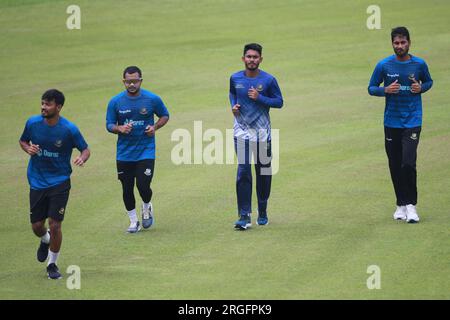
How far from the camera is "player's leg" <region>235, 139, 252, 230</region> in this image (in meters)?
15.3

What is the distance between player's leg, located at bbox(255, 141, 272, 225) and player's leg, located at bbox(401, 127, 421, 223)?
76.9 inches

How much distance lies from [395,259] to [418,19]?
20291 millimetres

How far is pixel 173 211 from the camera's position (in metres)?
16.8

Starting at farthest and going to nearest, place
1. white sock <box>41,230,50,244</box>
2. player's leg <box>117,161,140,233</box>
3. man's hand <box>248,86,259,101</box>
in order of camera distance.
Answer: player's leg <box>117,161,140,233</box> < man's hand <box>248,86,259,101</box> < white sock <box>41,230,50,244</box>

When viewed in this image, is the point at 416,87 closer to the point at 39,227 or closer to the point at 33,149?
the point at 33,149

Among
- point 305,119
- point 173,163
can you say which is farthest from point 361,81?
point 173,163

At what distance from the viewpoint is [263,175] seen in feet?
51.1

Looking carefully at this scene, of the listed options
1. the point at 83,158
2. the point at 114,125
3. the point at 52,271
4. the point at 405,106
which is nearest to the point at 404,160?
the point at 405,106

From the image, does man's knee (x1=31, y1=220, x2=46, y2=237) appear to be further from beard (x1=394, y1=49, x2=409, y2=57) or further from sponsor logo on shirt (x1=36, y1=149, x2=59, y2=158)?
beard (x1=394, y1=49, x2=409, y2=57)

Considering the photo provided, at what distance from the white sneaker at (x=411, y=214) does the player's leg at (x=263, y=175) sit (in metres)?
2.04

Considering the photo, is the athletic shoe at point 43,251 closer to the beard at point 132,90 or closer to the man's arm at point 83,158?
the man's arm at point 83,158

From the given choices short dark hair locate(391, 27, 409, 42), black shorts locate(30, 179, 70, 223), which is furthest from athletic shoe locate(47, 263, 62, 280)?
short dark hair locate(391, 27, 409, 42)

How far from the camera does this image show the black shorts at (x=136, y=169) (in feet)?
50.3

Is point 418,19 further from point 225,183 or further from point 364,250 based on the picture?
point 364,250
